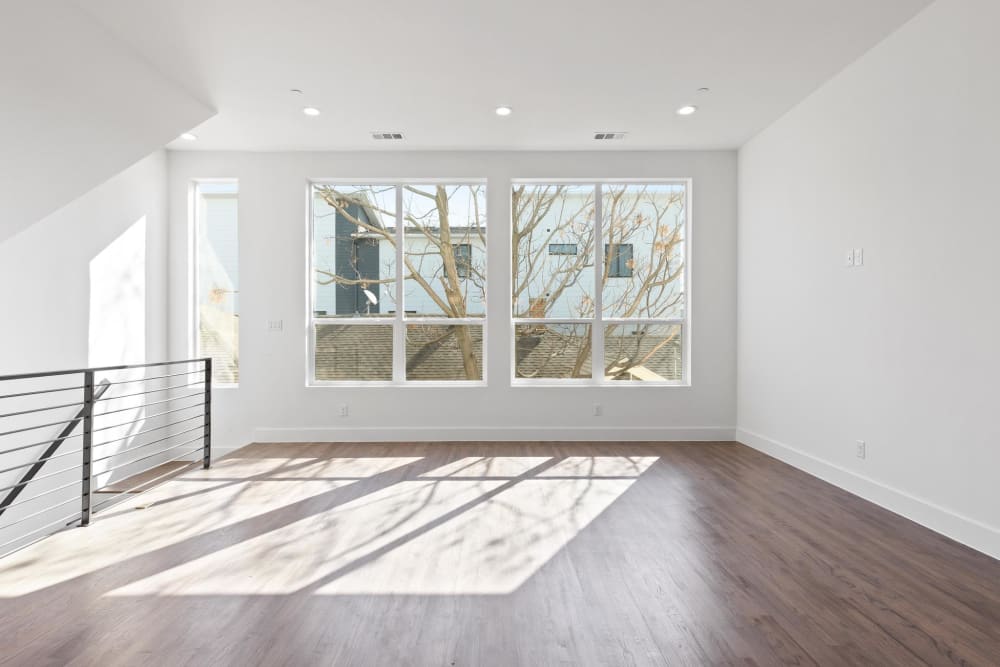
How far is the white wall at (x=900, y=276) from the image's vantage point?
106 inches

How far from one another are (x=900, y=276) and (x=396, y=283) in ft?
14.3

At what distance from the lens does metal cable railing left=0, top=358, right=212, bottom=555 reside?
3182mm

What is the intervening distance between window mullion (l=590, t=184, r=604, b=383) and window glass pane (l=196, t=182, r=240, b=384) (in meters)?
3.89

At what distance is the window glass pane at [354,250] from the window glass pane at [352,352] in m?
0.18

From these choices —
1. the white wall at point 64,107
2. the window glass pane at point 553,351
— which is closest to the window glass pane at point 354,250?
the window glass pane at point 553,351

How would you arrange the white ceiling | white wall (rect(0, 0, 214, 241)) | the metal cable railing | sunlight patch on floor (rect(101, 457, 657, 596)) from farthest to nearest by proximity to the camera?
1. the metal cable railing
2. the white ceiling
3. white wall (rect(0, 0, 214, 241))
4. sunlight patch on floor (rect(101, 457, 657, 596))

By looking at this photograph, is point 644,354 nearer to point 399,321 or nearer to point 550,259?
point 550,259

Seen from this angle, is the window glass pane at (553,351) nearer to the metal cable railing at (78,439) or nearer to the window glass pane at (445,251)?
the window glass pane at (445,251)

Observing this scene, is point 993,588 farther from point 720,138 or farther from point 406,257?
point 406,257

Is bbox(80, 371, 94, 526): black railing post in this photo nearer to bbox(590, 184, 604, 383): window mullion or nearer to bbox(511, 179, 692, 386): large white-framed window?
bbox(511, 179, 692, 386): large white-framed window

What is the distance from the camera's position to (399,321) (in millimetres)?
5566

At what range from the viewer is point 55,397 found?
413 centimetres

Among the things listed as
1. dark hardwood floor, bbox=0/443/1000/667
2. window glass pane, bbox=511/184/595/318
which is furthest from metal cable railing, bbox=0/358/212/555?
window glass pane, bbox=511/184/595/318

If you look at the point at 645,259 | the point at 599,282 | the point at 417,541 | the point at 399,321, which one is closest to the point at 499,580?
the point at 417,541
